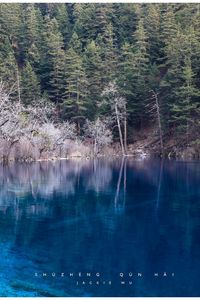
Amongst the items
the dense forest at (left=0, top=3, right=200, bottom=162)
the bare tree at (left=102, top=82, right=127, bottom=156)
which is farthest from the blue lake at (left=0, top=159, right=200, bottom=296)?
the bare tree at (left=102, top=82, right=127, bottom=156)

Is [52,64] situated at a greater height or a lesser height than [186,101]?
greater

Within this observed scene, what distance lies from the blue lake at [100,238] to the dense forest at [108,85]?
1524 cm

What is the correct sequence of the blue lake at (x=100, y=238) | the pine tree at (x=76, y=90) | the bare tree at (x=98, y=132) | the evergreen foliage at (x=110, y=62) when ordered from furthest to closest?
1. the pine tree at (x=76, y=90)
2. the bare tree at (x=98, y=132)
3. the evergreen foliage at (x=110, y=62)
4. the blue lake at (x=100, y=238)

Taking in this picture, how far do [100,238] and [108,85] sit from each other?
113 ft

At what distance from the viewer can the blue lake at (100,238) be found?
8922mm

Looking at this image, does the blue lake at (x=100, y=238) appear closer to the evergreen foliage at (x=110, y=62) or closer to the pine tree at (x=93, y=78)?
the evergreen foliage at (x=110, y=62)

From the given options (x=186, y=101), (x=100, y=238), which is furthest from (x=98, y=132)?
(x=100, y=238)

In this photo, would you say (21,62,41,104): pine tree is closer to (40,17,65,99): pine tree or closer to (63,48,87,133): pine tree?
(40,17,65,99): pine tree

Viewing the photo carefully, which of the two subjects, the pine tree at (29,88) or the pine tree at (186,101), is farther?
the pine tree at (29,88)

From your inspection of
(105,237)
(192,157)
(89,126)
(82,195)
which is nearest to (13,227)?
(105,237)

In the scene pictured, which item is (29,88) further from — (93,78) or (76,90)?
(93,78)

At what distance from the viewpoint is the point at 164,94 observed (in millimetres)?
42281

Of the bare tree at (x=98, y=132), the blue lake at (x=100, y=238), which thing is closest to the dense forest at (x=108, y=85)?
the bare tree at (x=98, y=132)

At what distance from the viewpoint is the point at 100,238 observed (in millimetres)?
12375
